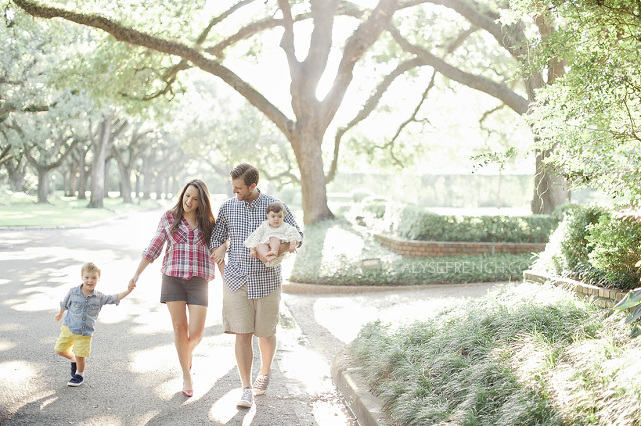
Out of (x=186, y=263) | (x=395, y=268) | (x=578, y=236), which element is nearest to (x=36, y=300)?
(x=186, y=263)

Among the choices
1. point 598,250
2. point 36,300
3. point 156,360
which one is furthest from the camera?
point 36,300

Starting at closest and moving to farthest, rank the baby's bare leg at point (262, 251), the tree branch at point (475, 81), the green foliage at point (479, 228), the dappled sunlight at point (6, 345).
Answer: the baby's bare leg at point (262, 251) → the dappled sunlight at point (6, 345) → the green foliage at point (479, 228) → the tree branch at point (475, 81)

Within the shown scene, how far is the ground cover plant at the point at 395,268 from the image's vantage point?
1209 centimetres

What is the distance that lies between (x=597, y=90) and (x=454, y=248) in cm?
829

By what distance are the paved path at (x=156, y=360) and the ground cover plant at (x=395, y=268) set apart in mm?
370

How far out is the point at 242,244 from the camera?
17.3 ft

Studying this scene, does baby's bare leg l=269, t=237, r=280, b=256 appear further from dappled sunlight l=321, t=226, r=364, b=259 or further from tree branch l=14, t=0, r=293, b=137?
tree branch l=14, t=0, r=293, b=137

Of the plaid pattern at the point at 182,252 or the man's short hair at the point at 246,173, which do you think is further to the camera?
the plaid pattern at the point at 182,252

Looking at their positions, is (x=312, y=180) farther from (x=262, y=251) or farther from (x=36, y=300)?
(x=262, y=251)

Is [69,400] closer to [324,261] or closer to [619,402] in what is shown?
[619,402]

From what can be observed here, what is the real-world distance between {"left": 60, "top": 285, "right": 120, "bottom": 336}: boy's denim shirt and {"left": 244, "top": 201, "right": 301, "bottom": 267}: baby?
4.75 ft

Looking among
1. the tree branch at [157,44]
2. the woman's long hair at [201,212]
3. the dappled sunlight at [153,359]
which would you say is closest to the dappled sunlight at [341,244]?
the tree branch at [157,44]

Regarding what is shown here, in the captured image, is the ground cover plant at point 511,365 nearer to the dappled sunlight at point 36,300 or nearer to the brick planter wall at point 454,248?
the dappled sunlight at point 36,300

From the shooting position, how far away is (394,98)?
2522 centimetres
